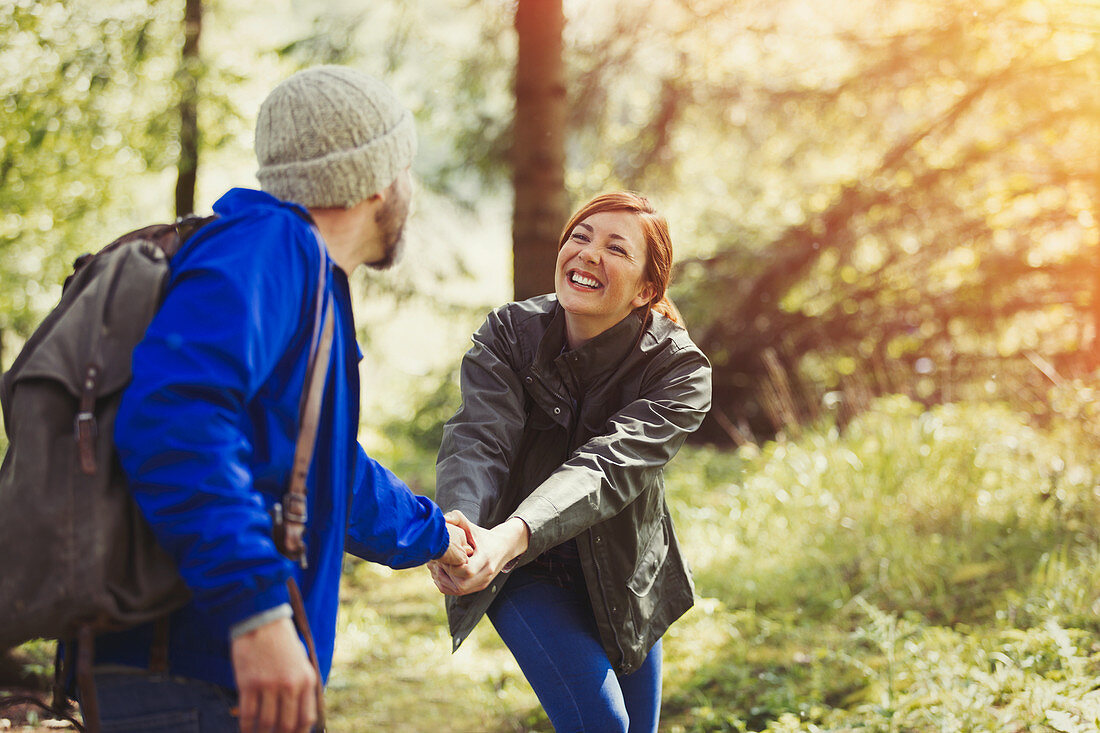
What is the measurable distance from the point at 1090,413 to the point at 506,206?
748cm

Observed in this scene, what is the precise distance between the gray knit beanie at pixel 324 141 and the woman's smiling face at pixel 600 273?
1058 millimetres

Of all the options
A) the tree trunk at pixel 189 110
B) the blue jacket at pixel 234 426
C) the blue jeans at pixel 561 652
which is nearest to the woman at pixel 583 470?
the blue jeans at pixel 561 652

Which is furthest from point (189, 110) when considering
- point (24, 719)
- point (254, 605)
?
point (254, 605)

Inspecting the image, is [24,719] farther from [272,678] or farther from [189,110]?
[189,110]

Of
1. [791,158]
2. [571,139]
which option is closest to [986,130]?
[791,158]

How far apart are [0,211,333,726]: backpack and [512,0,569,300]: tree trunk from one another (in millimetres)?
4214

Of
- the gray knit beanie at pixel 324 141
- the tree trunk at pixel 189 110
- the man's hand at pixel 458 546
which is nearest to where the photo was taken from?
the gray knit beanie at pixel 324 141

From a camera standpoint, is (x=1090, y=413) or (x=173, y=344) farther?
(x=1090, y=413)

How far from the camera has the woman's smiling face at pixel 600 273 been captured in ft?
9.09

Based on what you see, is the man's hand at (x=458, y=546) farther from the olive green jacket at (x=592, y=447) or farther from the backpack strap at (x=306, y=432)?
the backpack strap at (x=306, y=432)

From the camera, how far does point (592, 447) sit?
2.53 m

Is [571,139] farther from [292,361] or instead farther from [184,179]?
[292,361]

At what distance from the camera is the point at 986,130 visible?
9.09 meters

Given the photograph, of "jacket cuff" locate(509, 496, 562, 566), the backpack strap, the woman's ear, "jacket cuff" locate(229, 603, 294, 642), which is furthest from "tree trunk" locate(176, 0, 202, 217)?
"jacket cuff" locate(229, 603, 294, 642)
